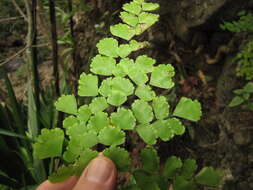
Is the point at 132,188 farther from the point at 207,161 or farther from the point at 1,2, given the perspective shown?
the point at 1,2

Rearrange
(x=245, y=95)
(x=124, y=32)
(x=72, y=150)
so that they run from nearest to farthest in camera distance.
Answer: (x=72, y=150), (x=124, y=32), (x=245, y=95)

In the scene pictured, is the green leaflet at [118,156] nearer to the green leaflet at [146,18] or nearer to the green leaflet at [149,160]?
the green leaflet at [149,160]

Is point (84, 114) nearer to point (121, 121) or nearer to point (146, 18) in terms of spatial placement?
point (121, 121)

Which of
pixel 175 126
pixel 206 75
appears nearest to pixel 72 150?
pixel 175 126

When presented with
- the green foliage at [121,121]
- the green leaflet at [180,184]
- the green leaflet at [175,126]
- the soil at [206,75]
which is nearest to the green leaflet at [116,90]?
the green foliage at [121,121]

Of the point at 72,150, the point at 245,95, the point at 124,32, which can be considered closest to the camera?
the point at 72,150

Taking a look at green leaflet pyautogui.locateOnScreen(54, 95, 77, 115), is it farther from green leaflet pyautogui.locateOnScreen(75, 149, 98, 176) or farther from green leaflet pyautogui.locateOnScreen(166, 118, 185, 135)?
green leaflet pyautogui.locateOnScreen(166, 118, 185, 135)

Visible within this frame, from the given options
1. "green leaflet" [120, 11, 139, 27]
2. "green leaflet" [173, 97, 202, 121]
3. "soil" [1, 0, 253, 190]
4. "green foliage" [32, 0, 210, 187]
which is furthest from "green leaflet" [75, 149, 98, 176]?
"soil" [1, 0, 253, 190]
